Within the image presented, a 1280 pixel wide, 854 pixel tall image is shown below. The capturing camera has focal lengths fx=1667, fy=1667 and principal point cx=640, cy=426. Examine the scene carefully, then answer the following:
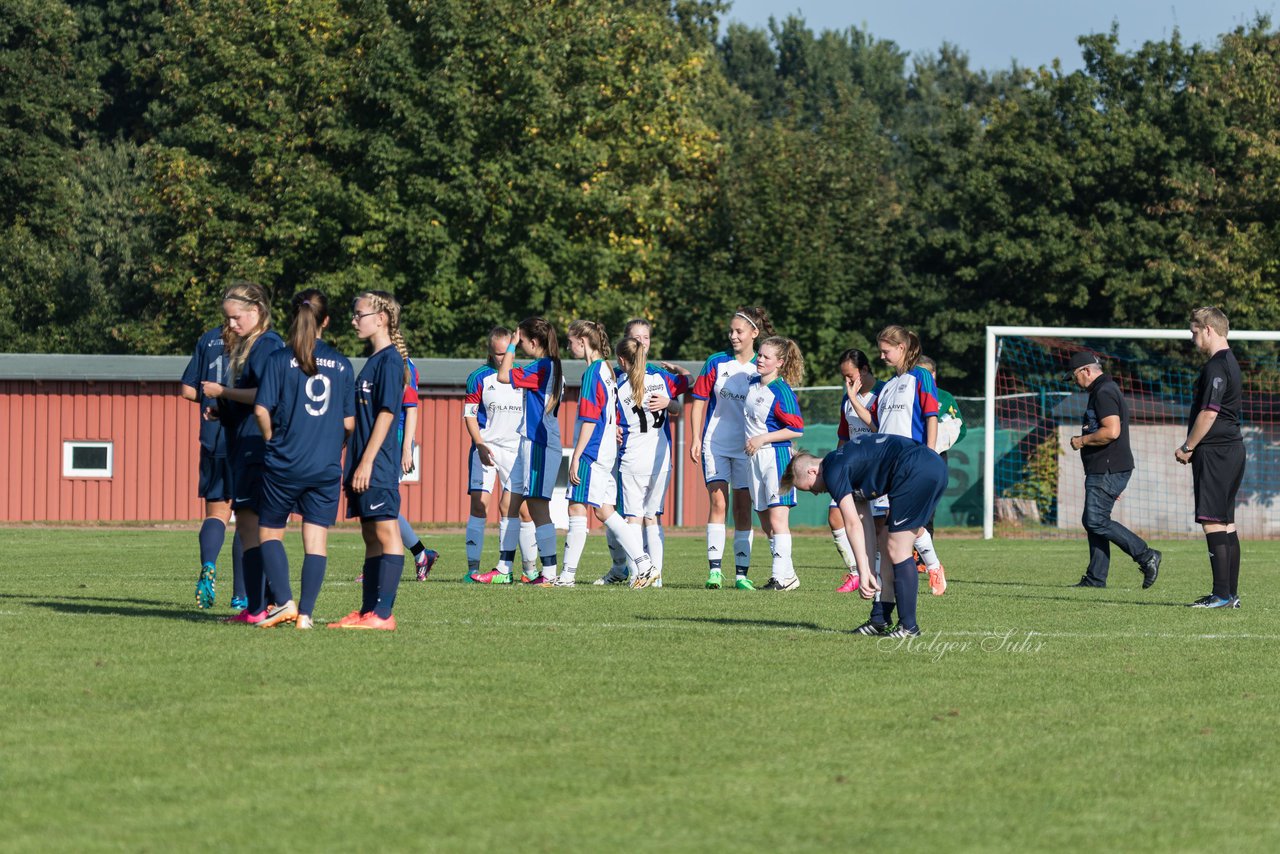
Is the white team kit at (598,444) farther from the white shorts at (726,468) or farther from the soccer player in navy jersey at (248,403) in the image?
the soccer player in navy jersey at (248,403)

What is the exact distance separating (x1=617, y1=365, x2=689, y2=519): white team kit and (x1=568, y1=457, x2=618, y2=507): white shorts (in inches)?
7.5

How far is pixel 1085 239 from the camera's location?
40219 mm

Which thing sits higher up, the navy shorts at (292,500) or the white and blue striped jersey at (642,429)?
the white and blue striped jersey at (642,429)

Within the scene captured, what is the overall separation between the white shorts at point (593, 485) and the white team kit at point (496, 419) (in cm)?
118

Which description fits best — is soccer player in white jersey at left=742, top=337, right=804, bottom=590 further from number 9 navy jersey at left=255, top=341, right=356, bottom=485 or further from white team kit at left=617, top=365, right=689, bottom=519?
number 9 navy jersey at left=255, top=341, right=356, bottom=485

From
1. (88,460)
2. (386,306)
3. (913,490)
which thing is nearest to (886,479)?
(913,490)

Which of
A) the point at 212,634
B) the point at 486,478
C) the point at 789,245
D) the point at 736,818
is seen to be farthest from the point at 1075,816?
the point at 789,245

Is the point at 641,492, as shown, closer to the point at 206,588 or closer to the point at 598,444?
the point at 598,444

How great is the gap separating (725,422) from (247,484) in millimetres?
4710

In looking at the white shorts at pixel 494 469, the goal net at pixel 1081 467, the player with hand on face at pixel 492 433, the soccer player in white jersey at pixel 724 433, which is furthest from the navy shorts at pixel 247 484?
the goal net at pixel 1081 467

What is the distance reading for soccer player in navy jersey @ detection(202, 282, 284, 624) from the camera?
941 cm

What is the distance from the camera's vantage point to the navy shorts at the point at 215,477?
412 inches

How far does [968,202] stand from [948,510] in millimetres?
16125

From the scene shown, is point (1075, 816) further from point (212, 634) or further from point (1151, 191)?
point (1151, 191)
